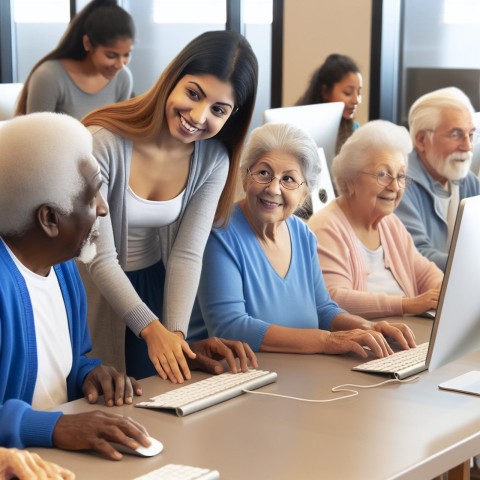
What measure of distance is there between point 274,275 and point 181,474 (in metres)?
1.02

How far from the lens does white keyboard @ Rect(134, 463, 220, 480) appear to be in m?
1.53

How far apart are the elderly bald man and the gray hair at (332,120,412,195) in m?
1.16

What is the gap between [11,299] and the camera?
73.0 inches

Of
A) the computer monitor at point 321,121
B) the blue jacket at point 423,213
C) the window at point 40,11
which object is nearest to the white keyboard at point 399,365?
the blue jacket at point 423,213

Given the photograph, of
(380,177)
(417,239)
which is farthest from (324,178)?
(380,177)

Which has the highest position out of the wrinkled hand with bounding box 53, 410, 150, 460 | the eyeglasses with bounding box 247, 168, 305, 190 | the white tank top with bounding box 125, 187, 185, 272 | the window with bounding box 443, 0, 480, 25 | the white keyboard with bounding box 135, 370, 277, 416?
the window with bounding box 443, 0, 480, 25

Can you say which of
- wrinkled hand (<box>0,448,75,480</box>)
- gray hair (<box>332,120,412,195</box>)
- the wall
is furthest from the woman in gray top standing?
the wall

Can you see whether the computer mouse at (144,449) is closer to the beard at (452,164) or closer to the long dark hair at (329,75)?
the beard at (452,164)

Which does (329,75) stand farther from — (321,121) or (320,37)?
(321,121)

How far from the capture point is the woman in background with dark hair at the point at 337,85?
501cm

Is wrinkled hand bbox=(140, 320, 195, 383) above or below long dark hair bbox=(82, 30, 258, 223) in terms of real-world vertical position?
below

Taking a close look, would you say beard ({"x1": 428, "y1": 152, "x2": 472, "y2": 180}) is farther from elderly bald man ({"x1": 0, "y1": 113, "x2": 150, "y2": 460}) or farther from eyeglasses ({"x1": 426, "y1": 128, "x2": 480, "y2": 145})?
elderly bald man ({"x1": 0, "y1": 113, "x2": 150, "y2": 460})

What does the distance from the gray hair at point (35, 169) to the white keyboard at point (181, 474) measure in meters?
0.57

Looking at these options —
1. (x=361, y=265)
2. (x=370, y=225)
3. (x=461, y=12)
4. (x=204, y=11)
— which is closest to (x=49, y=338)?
(x=361, y=265)
